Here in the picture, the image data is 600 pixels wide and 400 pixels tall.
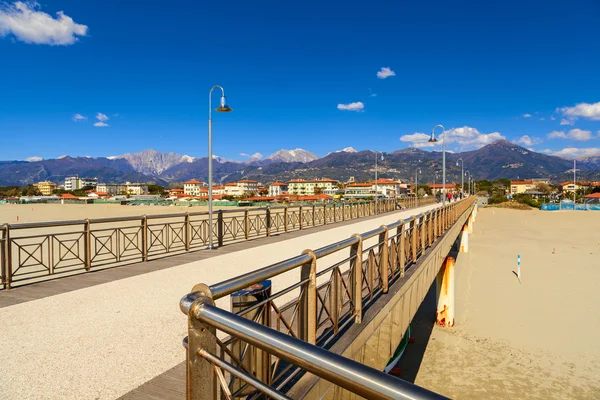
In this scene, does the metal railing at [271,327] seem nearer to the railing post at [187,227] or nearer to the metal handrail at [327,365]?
the metal handrail at [327,365]

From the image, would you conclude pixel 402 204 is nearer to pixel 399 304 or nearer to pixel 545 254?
pixel 545 254

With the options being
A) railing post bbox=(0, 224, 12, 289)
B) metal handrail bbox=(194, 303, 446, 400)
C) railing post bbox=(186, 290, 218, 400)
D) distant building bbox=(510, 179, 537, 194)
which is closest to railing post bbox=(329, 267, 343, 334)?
railing post bbox=(186, 290, 218, 400)

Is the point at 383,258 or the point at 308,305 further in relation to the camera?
the point at 383,258

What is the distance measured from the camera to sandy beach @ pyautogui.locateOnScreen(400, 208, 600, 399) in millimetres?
8930

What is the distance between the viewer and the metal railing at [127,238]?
24.5 feet

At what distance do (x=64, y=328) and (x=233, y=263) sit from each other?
471 cm

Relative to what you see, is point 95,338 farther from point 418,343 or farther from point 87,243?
point 418,343

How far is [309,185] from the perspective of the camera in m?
164

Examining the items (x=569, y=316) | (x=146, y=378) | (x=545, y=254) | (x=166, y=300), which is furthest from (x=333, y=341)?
(x=545, y=254)

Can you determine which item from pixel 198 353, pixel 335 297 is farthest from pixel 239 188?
pixel 198 353

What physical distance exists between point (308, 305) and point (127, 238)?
773 cm

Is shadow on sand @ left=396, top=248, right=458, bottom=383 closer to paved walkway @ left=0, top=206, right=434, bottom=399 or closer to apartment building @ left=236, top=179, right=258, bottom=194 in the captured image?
paved walkway @ left=0, top=206, right=434, bottom=399

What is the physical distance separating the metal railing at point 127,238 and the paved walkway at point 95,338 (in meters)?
1.19

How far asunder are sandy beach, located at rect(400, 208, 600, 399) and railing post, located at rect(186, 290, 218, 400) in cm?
848
